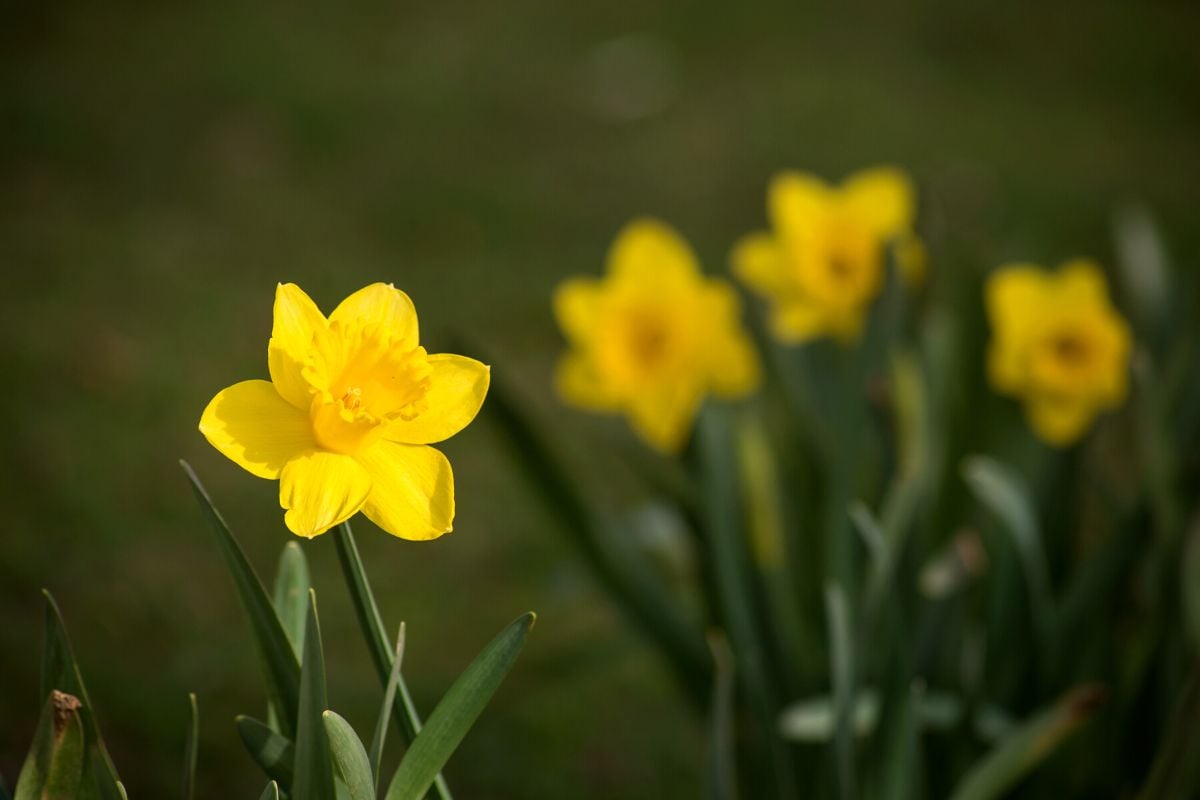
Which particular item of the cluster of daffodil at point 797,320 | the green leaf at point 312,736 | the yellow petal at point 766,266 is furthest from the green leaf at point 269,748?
the yellow petal at point 766,266

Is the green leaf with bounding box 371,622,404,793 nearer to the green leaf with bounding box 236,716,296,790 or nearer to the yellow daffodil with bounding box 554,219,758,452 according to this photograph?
the green leaf with bounding box 236,716,296,790

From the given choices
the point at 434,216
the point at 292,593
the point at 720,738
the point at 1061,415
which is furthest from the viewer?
the point at 434,216

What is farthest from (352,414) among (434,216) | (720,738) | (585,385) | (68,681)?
(434,216)

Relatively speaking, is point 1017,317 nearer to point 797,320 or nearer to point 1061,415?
point 1061,415

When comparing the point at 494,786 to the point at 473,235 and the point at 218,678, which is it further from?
the point at 473,235

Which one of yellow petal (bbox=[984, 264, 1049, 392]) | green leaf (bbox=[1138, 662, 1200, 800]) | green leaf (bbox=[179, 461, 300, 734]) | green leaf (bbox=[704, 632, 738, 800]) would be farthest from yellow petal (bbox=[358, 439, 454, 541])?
yellow petal (bbox=[984, 264, 1049, 392])

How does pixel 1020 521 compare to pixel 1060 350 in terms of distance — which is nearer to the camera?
pixel 1020 521

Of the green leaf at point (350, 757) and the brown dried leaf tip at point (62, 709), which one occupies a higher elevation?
the brown dried leaf tip at point (62, 709)

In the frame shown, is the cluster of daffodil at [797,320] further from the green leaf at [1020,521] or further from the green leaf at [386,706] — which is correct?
the green leaf at [386,706]
